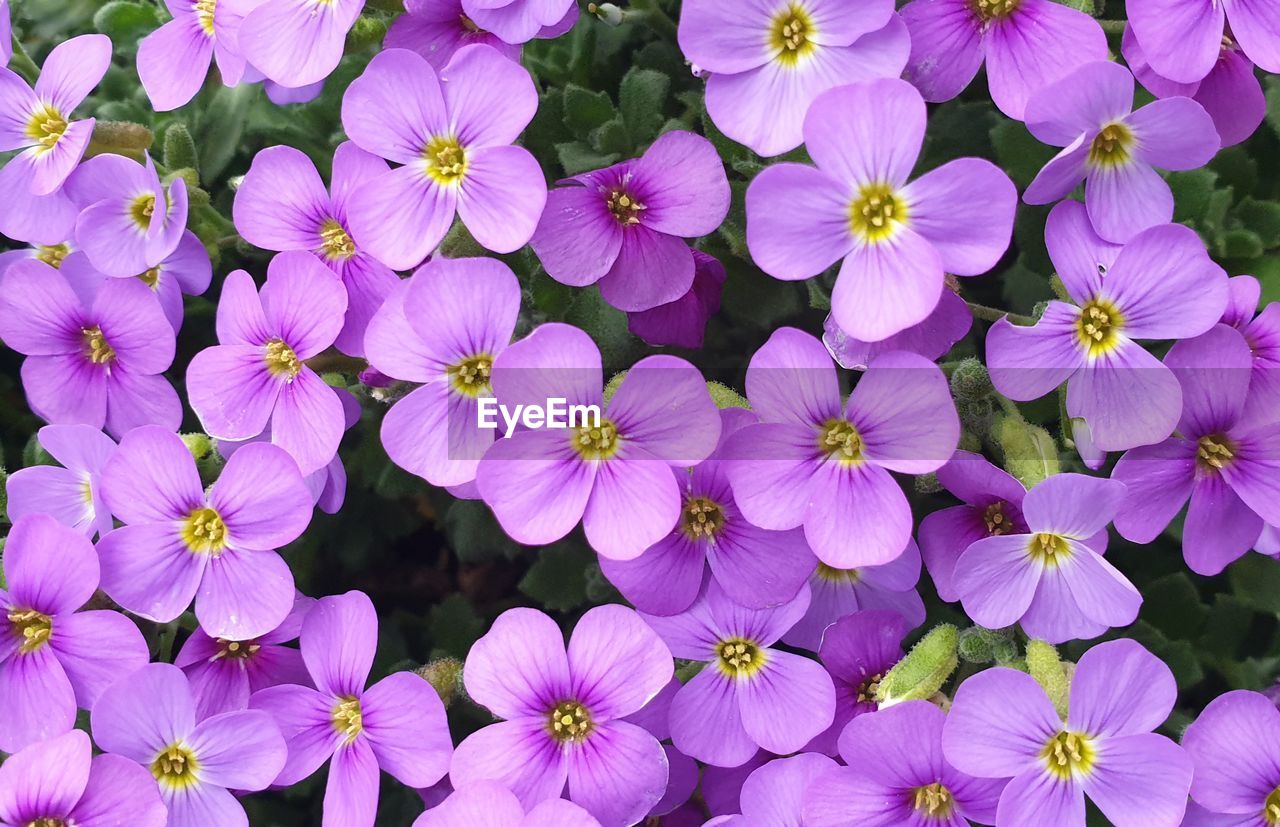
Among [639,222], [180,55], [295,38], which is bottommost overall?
[639,222]

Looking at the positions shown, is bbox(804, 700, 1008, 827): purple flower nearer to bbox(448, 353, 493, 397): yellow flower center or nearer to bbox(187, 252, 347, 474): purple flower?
bbox(448, 353, 493, 397): yellow flower center

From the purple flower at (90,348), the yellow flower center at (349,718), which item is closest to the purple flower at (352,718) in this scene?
the yellow flower center at (349,718)

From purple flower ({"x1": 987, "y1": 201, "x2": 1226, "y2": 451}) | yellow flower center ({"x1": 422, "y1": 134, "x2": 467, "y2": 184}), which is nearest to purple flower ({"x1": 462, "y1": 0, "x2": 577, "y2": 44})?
yellow flower center ({"x1": 422, "y1": 134, "x2": 467, "y2": 184})

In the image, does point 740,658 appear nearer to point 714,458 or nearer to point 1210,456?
point 714,458

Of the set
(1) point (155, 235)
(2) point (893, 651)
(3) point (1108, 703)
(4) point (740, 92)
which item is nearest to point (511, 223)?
(4) point (740, 92)

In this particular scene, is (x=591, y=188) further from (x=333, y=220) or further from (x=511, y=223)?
(x=333, y=220)

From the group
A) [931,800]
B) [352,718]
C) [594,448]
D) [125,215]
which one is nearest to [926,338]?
[594,448]

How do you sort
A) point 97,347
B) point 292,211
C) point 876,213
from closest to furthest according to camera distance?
point 876,213 → point 292,211 → point 97,347
